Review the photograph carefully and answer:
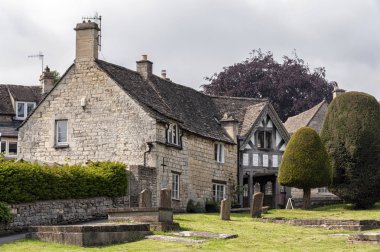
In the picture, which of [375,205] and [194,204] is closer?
[194,204]

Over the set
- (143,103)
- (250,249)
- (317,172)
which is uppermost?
(143,103)

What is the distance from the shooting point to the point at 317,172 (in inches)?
2051

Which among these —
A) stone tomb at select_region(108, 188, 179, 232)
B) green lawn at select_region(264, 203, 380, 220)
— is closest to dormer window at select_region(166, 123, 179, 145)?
green lawn at select_region(264, 203, 380, 220)

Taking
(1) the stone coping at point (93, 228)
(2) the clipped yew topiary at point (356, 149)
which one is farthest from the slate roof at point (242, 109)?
(1) the stone coping at point (93, 228)

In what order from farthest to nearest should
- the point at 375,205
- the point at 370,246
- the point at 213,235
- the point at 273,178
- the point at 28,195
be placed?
1. the point at 273,178
2. the point at 375,205
3. the point at 28,195
4. the point at 213,235
5. the point at 370,246

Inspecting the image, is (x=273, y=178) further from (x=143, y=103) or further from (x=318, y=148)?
(x=143, y=103)

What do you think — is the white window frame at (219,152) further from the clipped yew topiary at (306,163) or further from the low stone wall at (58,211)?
the low stone wall at (58,211)

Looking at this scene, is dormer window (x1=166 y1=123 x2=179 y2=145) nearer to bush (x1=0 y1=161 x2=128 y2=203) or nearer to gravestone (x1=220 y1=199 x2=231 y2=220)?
bush (x1=0 y1=161 x2=128 y2=203)

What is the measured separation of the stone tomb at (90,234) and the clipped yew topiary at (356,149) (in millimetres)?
23454

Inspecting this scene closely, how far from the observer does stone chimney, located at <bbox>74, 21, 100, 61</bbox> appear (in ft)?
160

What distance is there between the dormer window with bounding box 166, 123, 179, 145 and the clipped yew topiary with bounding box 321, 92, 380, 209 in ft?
34.3

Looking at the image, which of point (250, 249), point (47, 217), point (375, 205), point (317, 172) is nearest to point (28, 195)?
point (47, 217)

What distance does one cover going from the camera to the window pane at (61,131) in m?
49.9

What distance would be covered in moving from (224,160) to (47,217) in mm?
19589
